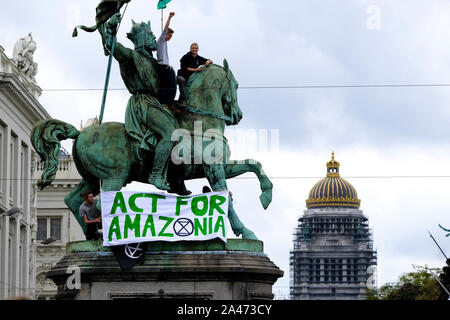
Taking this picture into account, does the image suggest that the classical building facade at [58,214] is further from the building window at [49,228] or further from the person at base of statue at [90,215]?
the person at base of statue at [90,215]

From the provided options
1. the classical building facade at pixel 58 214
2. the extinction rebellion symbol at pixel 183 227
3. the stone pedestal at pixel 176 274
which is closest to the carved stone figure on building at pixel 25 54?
the classical building facade at pixel 58 214

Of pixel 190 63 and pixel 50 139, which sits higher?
pixel 190 63

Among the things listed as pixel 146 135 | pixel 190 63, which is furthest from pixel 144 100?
pixel 190 63

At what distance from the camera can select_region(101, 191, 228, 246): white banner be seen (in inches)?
1293

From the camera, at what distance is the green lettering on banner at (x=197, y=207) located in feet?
108

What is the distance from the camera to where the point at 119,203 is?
3322 centimetres

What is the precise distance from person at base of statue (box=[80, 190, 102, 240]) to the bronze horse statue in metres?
0.38

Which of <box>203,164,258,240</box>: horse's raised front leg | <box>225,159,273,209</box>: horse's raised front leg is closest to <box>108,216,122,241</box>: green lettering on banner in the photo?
<box>203,164,258,240</box>: horse's raised front leg

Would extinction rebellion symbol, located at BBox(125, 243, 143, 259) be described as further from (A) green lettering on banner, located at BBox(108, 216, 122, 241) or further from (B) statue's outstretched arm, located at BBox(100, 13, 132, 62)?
(B) statue's outstretched arm, located at BBox(100, 13, 132, 62)

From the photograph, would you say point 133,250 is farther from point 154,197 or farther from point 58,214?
point 58,214

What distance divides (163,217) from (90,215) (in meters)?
1.69

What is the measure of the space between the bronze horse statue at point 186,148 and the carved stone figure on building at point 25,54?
62.4 meters

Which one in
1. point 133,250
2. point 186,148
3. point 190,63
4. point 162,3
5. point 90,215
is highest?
point 162,3
